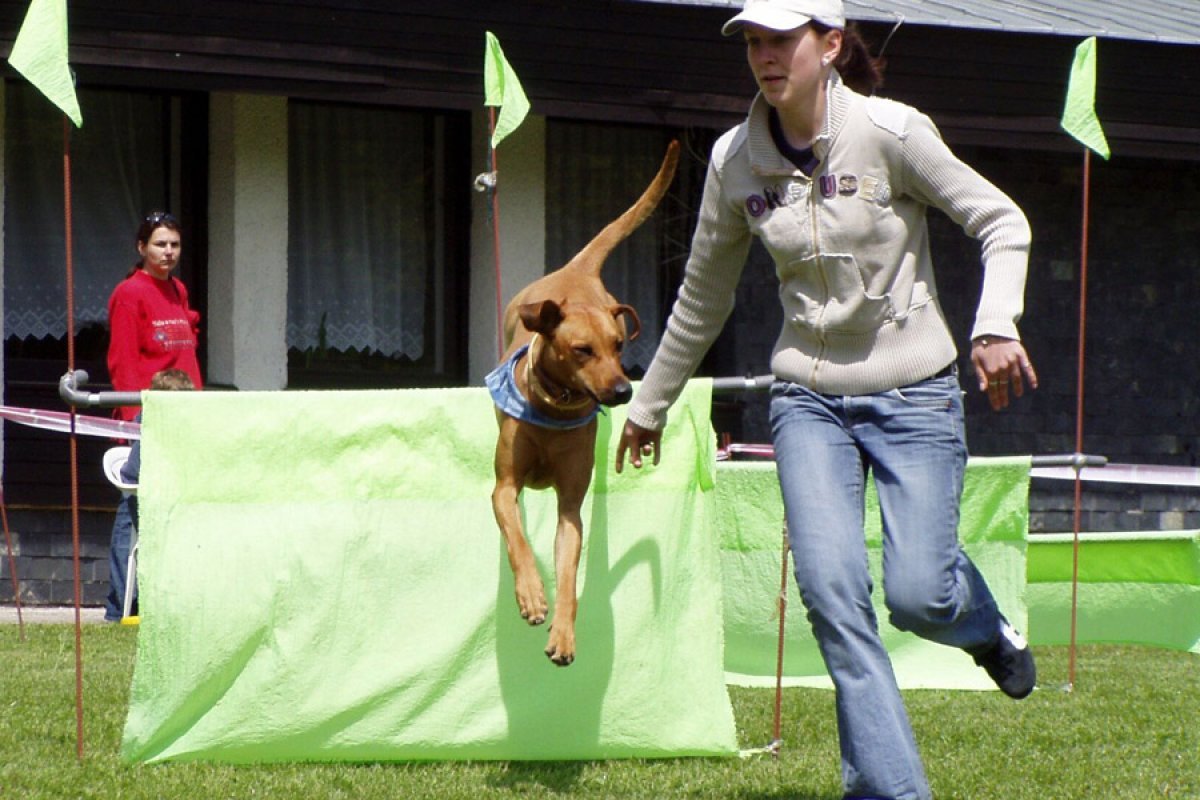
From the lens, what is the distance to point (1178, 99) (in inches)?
536

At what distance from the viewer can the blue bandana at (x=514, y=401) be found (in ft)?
18.3

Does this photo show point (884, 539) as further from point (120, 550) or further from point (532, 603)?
point (120, 550)

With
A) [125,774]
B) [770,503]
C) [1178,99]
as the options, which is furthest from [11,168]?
[1178,99]

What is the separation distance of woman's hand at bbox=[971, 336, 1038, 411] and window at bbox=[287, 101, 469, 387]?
898cm

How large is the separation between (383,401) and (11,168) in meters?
6.77

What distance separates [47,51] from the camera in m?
5.81

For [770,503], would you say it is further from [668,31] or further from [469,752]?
[668,31]

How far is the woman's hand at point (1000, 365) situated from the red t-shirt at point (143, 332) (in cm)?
659

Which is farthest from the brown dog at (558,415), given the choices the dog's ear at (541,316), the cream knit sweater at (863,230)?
the cream knit sweater at (863,230)

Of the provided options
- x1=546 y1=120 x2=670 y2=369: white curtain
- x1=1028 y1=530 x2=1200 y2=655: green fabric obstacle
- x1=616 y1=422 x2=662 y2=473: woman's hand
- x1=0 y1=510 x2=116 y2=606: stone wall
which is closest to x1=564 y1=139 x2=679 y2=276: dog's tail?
x1=616 y1=422 x2=662 y2=473: woman's hand

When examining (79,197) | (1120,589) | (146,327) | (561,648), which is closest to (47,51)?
(561,648)

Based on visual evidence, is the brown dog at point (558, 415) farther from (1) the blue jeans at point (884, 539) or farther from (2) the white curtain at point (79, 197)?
(2) the white curtain at point (79, 197)

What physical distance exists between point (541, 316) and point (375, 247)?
7.98 meters

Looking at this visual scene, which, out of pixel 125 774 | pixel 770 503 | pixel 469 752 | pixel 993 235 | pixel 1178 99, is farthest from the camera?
pixel 1178 99
